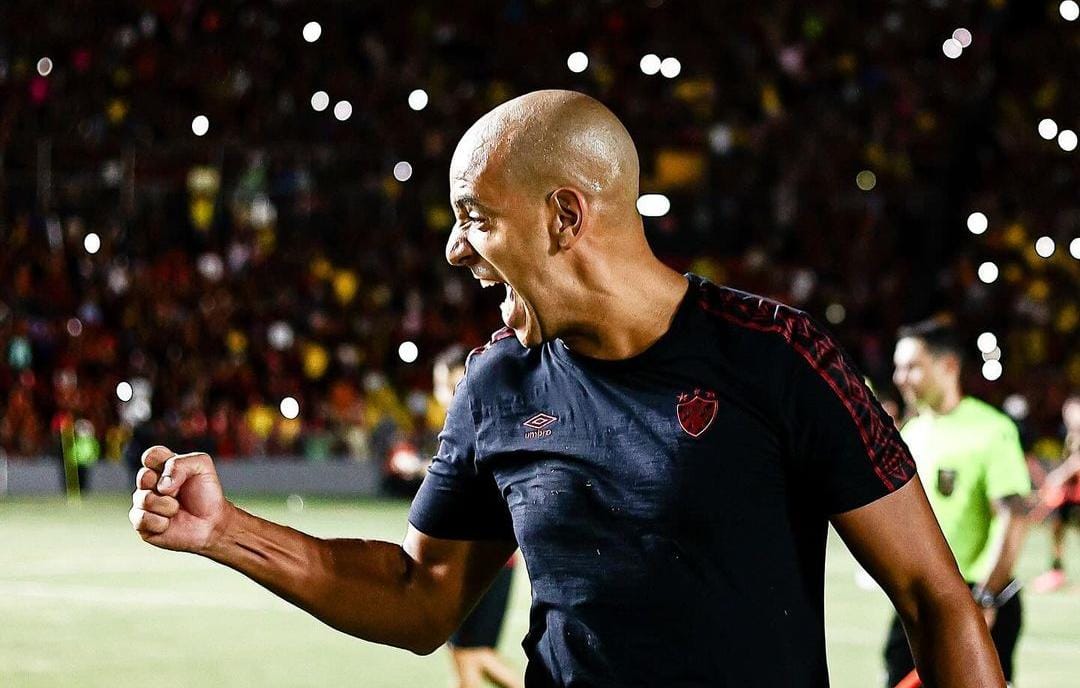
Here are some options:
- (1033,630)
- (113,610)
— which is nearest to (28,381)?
(113,610)

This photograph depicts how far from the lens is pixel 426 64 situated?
32406 millimetres

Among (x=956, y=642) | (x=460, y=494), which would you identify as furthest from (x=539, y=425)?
(x=956, y=642)

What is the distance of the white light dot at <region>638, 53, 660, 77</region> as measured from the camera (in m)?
31.1

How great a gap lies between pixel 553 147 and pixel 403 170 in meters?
28.0

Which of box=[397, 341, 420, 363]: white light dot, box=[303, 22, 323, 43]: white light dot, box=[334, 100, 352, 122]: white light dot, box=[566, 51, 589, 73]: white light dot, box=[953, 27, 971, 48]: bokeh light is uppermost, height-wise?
box=[303, 22, 323, 43]: white light dot

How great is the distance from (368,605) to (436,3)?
31.4m

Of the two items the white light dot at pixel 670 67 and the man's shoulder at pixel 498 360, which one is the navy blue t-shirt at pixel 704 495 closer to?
the man's shoulder at pixel 498 360

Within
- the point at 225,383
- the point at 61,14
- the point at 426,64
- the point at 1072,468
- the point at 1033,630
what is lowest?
the point at 1033,630

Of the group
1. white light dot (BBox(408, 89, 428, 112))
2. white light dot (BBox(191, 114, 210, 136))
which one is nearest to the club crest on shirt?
white light dot (BBox(408, 89, 428, 112))

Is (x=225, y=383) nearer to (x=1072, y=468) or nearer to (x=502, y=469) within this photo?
(x=1072, y=468)

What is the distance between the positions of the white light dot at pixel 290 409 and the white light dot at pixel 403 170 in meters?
4.96

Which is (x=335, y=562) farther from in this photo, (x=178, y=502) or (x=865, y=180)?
(x=865, y=180)

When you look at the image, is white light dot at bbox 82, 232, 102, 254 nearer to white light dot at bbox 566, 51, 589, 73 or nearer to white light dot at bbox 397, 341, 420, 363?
white light dot at bbox 397, 341, 420, 363

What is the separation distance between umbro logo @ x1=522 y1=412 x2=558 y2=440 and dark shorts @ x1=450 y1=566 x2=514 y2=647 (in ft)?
18.2
